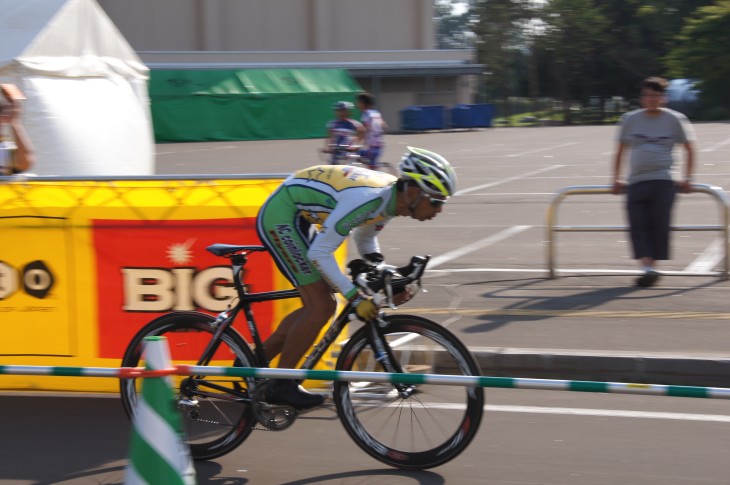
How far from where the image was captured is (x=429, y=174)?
489 centimetres

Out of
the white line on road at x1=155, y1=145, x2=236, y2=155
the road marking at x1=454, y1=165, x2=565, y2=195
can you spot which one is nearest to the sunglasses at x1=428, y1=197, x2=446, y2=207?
the road marking at x1=454, y1=165, x2=565, y2=195

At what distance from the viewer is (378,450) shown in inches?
201

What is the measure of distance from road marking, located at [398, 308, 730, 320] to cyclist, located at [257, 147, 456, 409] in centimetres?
308

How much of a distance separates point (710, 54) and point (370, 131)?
39.4 meters

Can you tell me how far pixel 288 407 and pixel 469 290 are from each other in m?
4.54

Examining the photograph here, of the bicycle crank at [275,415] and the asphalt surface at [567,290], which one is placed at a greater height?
the bicycle crank at [275,415]

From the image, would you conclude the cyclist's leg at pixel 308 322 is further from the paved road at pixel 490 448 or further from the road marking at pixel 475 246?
the road marking at pixel 475 246

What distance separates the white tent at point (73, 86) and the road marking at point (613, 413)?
374 inches

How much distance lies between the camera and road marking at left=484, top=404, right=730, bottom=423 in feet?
18.9


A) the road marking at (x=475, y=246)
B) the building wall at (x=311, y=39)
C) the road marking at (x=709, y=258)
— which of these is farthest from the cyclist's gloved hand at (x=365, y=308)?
the building wall at (x=311, y=39)

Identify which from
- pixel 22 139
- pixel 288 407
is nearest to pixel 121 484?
pixel 288 407

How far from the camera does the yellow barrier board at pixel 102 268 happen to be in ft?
20.5

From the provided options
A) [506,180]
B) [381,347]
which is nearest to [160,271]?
[381,347]

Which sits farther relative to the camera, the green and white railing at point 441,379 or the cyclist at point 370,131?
the cyclist at point 370,131
